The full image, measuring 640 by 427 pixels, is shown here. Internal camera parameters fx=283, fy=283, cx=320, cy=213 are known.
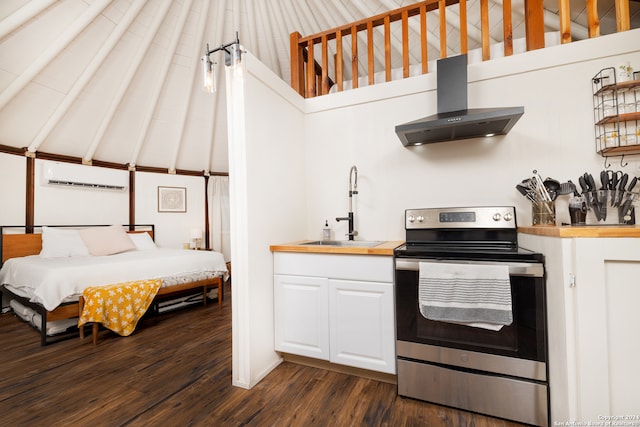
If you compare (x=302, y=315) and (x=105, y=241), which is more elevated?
(x=105, y=241)

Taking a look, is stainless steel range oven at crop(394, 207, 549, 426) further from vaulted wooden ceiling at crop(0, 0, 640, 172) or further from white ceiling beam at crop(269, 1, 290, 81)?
white ceiling beam at crop(269, 1, 290, 81)

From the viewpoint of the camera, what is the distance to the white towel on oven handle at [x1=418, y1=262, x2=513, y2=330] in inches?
57.1

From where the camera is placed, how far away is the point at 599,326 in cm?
114

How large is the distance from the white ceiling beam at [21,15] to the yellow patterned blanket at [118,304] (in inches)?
101

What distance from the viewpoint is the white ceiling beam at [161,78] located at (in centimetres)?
347

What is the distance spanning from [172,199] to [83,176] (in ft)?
4.62

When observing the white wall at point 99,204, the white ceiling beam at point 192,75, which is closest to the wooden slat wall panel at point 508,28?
the white ceiling beam at point 192,75

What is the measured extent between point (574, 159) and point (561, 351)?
4.56 ft

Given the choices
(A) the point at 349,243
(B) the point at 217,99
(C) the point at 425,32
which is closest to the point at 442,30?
(C) the point at 425,32

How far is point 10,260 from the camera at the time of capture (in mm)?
3443

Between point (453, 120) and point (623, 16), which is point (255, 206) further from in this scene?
point (623, 16)

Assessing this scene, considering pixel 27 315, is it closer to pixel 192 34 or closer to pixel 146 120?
pixel 146 120

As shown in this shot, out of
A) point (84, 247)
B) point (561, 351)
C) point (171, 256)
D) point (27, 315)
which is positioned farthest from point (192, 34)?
point (561, 351)

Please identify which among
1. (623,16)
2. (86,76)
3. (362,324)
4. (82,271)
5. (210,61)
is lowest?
(362,324)
